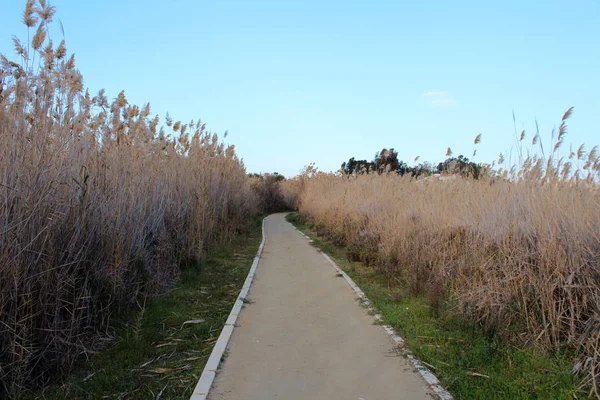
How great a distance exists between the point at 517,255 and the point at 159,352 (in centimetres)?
479

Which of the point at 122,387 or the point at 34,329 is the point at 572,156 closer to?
the point at 122,387

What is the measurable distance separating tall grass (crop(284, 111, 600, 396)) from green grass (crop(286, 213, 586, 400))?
0.17 m

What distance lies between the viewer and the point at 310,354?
211 inches

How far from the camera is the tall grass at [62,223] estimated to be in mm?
4270

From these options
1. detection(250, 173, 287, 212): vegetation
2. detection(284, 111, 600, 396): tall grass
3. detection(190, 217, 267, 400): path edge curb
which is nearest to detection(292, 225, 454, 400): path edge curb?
detection(284, 111, 600, 396): tall grass

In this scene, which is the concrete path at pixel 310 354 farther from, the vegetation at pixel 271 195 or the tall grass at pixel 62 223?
the vegetation at pixel 271 195

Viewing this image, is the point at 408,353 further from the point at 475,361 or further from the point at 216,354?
the point at 216,354

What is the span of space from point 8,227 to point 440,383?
4642mm

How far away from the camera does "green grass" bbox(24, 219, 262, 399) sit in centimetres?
431

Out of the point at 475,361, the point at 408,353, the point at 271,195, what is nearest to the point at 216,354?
the point at 408,353

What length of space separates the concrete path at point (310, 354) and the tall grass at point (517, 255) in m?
1.40

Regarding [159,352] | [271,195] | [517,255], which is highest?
[271,195]

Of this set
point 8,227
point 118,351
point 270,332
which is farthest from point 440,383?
point 8,227

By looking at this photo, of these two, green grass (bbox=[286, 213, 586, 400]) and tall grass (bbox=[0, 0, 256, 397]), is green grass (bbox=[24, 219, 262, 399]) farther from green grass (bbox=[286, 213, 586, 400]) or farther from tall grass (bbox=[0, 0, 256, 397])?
green grass (bbox=[286, 213, 586, 400])
